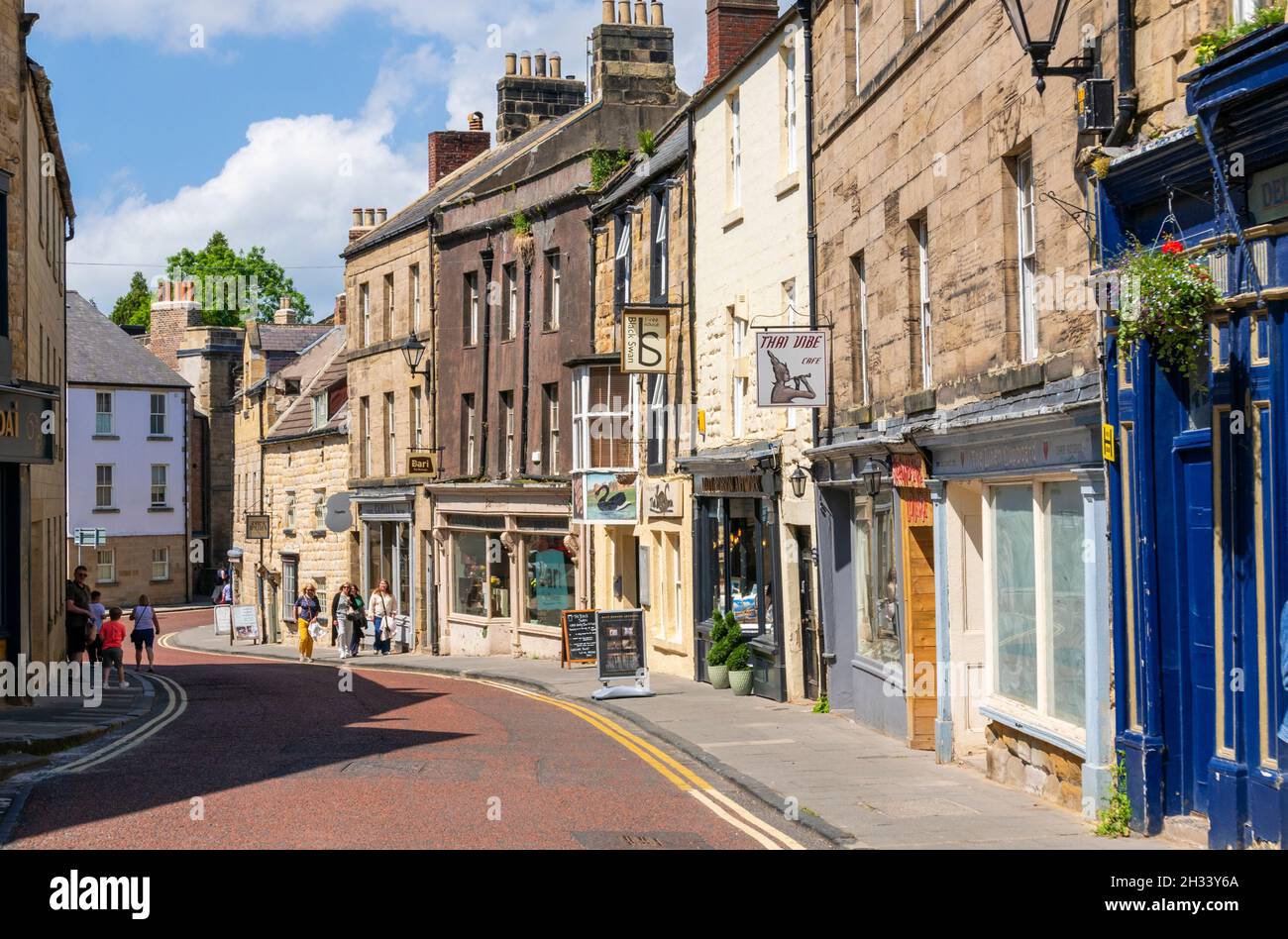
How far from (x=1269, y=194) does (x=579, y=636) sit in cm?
2195

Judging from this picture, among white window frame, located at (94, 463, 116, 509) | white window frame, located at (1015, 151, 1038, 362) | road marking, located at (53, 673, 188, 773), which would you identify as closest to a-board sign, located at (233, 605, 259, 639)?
white window frame, located at (94, 463, 116, 509)

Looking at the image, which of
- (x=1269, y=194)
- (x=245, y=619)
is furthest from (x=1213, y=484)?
(x=245, y=619)

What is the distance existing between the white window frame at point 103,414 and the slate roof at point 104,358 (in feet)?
2.14

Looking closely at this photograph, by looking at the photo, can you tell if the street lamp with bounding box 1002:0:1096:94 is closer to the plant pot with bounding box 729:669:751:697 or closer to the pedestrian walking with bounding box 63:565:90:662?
the plant pot with bounding box 729:669:751:697

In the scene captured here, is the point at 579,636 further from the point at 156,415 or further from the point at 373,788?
the point at 156,415

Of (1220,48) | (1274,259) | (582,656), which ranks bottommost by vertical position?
(582,656)

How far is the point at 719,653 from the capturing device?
24.4 metres

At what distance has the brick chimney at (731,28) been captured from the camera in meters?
27.0

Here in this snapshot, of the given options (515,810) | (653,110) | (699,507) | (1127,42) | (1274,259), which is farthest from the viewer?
(653,110)

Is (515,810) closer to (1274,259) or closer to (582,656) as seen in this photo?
(1274,259)

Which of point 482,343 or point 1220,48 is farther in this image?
point 482,343

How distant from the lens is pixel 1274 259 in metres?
9.40

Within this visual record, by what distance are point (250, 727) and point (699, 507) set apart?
9842 millimetres

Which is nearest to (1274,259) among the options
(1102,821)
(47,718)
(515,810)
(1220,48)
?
(1220,48)
